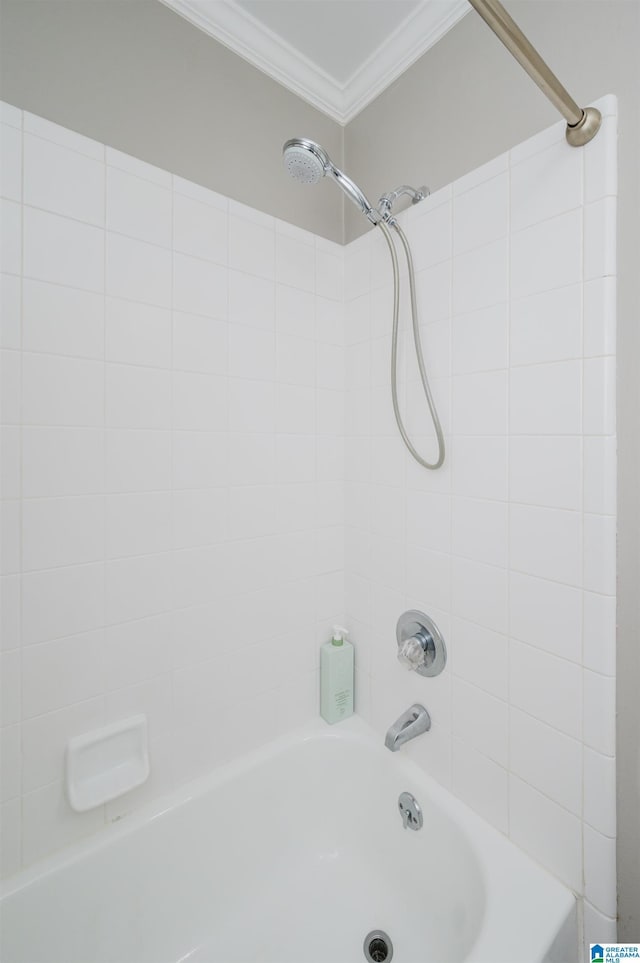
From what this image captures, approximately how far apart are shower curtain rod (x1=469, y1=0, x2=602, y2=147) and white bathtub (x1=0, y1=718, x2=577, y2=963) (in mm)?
1524

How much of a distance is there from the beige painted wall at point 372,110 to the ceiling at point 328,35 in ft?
0.11

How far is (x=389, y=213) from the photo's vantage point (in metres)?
1.11

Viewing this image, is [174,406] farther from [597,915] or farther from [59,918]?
[597,915]

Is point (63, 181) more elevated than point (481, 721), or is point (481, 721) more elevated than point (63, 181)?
point (63, 181)

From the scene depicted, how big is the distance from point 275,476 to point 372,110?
1.22m

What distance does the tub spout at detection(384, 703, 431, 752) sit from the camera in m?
1.07

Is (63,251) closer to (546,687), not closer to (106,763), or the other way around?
(106,763)

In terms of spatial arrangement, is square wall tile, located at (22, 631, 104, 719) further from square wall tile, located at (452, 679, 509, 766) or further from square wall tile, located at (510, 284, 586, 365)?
square wall tile, located at (510, 284, 586, 365)

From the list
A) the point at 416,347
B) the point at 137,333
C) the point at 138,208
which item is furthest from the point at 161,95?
the point at 416,347

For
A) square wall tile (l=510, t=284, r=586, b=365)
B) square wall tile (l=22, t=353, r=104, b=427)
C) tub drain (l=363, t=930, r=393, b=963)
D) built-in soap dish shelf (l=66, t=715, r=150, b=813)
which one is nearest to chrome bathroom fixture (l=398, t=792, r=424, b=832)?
tub drain (l=363, t=930, r=393, b=963)

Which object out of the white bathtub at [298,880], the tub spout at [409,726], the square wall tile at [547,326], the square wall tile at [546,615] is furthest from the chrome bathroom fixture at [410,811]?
the square wall tile at [547,326]

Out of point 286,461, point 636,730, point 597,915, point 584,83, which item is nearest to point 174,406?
point 286,461

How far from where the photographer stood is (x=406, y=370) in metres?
1.20

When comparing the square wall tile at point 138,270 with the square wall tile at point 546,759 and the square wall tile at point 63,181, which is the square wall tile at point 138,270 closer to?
the square wall tile at point 63,181
